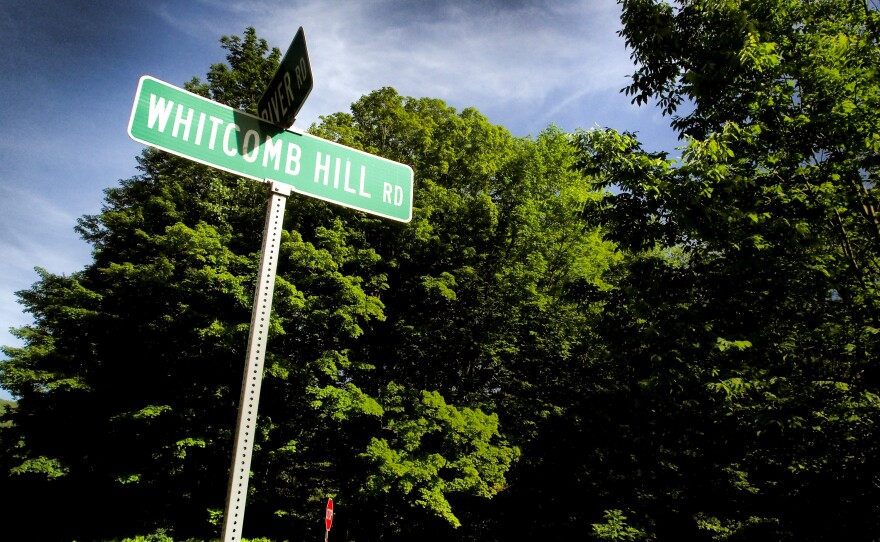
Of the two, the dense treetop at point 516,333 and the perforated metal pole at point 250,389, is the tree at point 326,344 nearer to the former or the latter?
the dense treetop at point 516,333

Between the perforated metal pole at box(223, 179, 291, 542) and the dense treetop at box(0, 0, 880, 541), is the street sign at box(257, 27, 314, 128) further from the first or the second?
the dense treetop at box(0, 0, 880, 541)

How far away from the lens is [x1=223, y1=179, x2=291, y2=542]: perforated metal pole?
1.76 m

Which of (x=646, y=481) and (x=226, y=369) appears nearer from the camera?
(x=646, y=481)

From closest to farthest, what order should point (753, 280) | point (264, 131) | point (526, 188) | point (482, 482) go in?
point (264, 131) → point (753, 280) → point (482, 482) → point (526, 188)

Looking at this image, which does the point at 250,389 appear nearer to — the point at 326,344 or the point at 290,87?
the point at 290,87

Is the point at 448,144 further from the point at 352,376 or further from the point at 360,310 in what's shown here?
the point at 352,376

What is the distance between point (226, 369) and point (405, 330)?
6363 millimetres

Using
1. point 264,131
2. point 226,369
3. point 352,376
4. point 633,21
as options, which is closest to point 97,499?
point 226,369

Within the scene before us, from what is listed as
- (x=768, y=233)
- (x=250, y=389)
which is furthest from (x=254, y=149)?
(x=768, y=233)

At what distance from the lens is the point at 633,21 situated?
23.2ft

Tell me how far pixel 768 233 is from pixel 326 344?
13.3m

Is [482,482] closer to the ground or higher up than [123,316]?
closer to the ground

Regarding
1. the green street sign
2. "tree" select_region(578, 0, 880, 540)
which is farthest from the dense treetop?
the green street sign

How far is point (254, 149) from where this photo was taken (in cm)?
233
